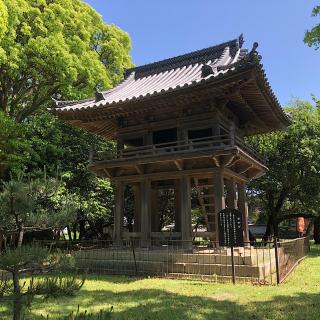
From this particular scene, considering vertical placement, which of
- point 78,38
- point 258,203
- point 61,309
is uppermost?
point 78,38

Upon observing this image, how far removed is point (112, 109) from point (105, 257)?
19.7ft

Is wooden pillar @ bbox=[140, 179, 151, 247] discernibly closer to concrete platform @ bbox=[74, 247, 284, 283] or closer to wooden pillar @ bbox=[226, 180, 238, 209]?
concrete platform @ bbox=[74, 247, 284, 283]

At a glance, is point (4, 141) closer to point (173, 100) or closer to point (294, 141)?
point (173, 100)

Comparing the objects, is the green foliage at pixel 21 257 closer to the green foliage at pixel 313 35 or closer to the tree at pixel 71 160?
the green foliage at pixel 313 35

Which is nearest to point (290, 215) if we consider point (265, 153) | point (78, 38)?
point (265, 153)

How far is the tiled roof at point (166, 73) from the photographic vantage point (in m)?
16.9

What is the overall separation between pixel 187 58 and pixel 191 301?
14595mm

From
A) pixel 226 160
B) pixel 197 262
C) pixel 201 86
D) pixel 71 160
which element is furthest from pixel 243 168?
pixel 71 160

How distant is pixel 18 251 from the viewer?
475 cm

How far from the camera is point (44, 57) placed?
65.1 ft

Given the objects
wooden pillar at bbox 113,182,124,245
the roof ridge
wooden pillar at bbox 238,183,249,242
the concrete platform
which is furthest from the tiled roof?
the concrete platform

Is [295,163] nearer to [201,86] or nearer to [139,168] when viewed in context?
[139,168]

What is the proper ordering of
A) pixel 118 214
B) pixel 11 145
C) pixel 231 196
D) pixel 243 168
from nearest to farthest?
pixel 231 196 < pixel 118 214 < pixel 243 168 < pixel 11 145

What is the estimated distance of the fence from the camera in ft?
38.3
